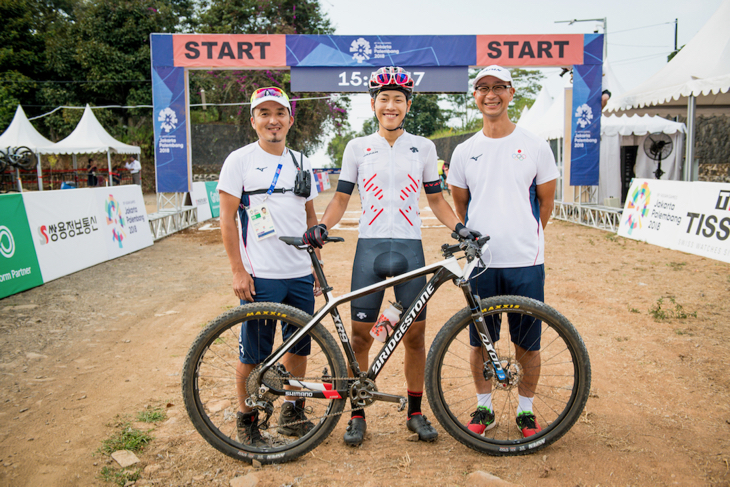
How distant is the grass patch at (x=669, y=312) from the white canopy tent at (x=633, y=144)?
9857 millimetres

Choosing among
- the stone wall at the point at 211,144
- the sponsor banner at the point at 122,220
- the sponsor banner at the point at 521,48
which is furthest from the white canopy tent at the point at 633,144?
the stone wall at the point at 211,144

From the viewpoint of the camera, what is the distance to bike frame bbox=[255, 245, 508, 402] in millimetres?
2531

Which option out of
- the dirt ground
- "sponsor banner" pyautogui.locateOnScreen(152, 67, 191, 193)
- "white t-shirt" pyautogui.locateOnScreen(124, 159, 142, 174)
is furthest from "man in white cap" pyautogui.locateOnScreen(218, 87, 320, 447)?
"white t-shirt" pyautogui.locateOnScreen(124, 159, 142, 174)

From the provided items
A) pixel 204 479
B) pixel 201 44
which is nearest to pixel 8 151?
pixel 201 44

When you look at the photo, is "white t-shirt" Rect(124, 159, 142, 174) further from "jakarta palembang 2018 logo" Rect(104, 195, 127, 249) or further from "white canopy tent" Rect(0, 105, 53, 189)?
"jakarta palembang 2018 logo" Rect(104, 195, 127, 249)

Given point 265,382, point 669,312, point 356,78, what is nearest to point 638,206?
point 669,312

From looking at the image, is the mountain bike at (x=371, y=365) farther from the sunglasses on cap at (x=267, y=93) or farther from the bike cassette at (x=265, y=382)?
the sunglasses on cap at (x=267, y=93)

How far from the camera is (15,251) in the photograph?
6191mm

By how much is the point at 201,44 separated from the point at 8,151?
39.9 ft

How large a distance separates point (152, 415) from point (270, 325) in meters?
1.15

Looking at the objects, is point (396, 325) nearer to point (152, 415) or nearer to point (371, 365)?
point (371, 365)

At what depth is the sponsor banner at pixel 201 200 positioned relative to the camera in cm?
1436

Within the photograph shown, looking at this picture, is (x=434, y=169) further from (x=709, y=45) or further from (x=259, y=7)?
(x=259, y=7)

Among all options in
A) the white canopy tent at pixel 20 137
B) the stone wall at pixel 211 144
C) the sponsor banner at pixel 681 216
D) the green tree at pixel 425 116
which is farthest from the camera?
the green tree at pixel 425 116
